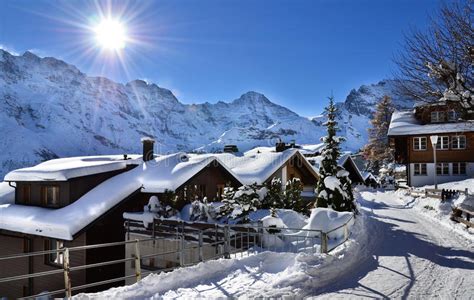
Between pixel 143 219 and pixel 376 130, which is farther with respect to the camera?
pixel 376 130

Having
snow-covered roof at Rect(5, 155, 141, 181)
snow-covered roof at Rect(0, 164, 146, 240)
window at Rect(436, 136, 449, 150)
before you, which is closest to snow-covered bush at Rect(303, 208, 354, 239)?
snow-covered roof at Rect(0, 164, 146, 240)

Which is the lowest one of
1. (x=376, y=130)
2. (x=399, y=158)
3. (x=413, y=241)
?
(x=413, y=241)

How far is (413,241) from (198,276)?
8.91 meters

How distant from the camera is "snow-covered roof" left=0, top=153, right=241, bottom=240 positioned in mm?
15984

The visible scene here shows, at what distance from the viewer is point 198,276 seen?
25.9 ft

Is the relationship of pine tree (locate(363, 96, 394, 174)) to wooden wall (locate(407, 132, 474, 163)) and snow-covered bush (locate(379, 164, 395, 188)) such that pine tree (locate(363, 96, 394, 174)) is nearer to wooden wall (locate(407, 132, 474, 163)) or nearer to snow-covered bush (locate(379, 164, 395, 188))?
snow-covered bush (locate(379, 164, 395, 188))

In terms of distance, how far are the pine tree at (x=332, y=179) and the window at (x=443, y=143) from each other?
20.3m

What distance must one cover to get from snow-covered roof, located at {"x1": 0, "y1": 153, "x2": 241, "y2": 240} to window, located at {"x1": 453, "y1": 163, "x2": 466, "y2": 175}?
83.2ft

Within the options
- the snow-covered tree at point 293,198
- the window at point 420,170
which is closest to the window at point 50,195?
the snow-covered tree at point 293,198

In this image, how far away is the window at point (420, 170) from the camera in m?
34.0

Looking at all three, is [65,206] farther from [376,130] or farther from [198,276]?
[376,130]

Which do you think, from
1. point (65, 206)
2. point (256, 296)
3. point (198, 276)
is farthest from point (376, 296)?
point (65, 206)

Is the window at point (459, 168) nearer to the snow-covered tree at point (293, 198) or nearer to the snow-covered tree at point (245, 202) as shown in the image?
the snow-covered tree at point (293, 198)

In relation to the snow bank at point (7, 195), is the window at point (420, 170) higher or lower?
higher
